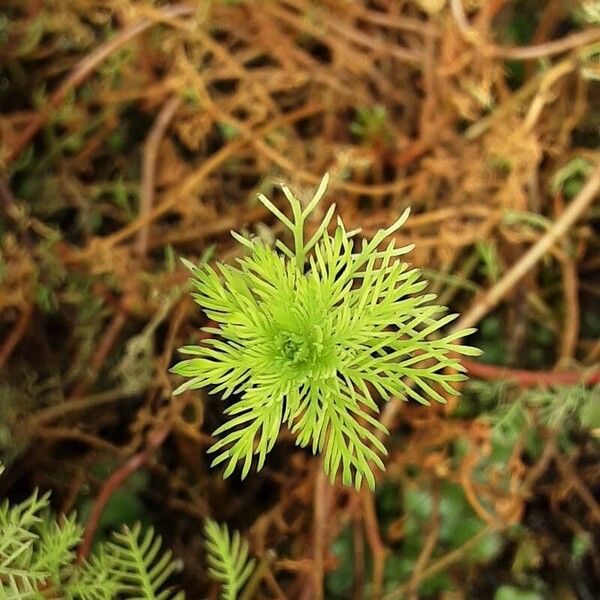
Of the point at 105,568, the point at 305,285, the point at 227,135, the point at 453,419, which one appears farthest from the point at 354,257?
the point at 227,135

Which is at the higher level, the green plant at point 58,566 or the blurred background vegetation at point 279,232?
the blurred background vegetation at point 279,232

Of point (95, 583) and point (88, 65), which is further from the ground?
point (88, 65)

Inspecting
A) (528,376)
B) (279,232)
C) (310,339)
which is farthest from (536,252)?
(310,339)

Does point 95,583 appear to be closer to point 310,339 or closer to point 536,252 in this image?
point 310,339

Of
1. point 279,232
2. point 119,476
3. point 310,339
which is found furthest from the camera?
point 279,232

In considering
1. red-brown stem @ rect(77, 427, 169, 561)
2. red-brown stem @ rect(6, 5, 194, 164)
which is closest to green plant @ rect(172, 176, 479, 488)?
red-brown stem @ rect(77, 427, 169, 561)

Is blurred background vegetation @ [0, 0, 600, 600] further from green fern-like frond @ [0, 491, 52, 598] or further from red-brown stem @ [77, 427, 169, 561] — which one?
green fern-like frond @ [0, 491, 52, 598]

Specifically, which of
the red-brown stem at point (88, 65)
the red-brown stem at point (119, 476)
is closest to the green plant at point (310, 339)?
the red-brown stem at point (119, 476)

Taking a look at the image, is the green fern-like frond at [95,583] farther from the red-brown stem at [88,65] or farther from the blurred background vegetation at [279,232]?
the red-brown stem at [88,65]

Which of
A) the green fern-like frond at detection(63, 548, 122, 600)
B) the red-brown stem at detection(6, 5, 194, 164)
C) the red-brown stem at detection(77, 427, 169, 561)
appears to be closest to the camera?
the green fern-like frond at detection(63, 548, 122, 600)
